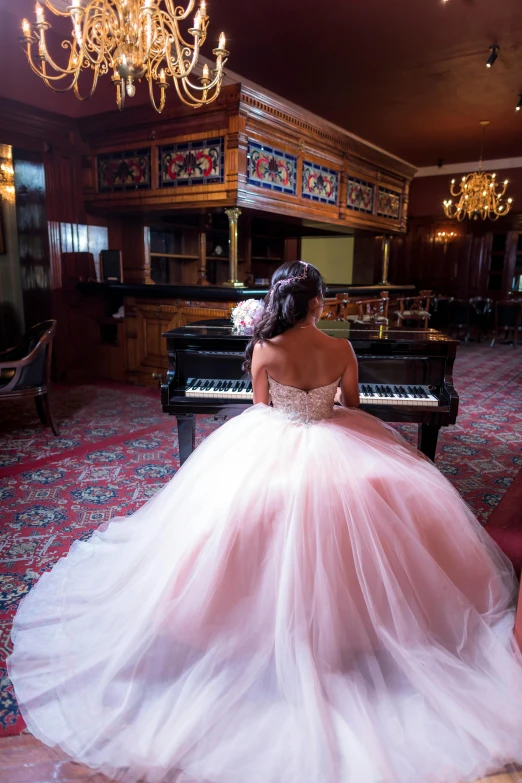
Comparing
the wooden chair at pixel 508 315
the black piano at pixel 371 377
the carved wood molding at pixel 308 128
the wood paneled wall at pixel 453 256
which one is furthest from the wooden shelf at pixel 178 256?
the wood paneled wall at pixel 453 256

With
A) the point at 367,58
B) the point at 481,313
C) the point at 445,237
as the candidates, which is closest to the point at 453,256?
the point at 445,237

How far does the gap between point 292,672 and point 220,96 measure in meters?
4.82

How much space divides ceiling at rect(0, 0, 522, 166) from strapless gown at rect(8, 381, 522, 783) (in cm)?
454

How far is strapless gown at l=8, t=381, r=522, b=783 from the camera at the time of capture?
4.25ft

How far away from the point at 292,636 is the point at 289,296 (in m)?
1.11

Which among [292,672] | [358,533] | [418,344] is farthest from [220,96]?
[292,672]

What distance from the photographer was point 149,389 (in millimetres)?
5566

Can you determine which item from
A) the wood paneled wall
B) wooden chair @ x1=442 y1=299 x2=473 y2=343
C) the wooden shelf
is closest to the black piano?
the wooden shelf

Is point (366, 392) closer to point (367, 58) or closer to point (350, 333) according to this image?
point (350, 333)

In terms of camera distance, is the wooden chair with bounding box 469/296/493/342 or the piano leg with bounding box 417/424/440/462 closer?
the piano leg with bounding box 417/424/440/462

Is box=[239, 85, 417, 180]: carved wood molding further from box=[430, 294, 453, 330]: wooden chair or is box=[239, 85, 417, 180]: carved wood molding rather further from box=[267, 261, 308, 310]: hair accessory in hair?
box=[267, 261, 308, 310]: hair accessory in hair

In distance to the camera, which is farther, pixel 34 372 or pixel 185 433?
pixel 34 372

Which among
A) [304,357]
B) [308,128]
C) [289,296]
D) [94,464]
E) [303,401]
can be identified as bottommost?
[94,464]

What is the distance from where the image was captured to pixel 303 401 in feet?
6.31
